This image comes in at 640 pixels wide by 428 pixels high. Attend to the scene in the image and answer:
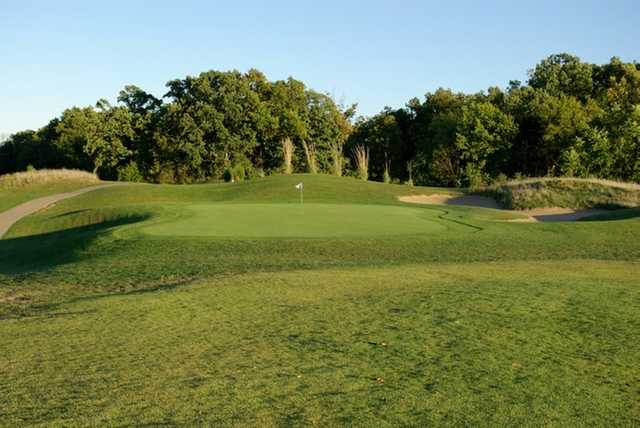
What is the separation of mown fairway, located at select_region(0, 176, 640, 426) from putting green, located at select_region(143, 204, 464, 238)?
0.56 m

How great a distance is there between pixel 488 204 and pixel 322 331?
26359 millimetres

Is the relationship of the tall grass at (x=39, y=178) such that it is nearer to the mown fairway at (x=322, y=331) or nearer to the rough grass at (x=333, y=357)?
the mown fairway at (x=322, y=331)

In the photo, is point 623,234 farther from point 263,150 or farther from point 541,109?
point 263,150

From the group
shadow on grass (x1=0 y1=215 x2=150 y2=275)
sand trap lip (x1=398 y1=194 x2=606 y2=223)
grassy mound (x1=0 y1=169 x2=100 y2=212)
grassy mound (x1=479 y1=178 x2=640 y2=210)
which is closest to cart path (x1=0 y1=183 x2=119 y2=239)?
grassy mound (x1=0 y1=169 x2=100 y2=212)

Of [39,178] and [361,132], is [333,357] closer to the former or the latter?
[39,178]

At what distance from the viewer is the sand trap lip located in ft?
90.3

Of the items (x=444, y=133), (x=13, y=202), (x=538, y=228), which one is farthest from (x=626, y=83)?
(x=13, y=202)

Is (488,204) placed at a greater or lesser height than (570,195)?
lesser

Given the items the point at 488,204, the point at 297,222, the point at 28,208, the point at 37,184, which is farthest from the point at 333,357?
the point at 37,184

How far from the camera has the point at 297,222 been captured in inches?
733

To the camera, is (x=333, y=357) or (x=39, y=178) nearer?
(x=333, y=357)

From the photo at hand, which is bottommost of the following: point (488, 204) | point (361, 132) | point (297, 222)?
point (488, 204)

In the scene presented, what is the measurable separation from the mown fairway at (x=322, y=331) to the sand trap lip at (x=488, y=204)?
11476mm

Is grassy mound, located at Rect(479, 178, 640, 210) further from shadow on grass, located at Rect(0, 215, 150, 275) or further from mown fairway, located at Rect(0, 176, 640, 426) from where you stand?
shadow on grass, located at Rect(0, 215, 150, 275)
